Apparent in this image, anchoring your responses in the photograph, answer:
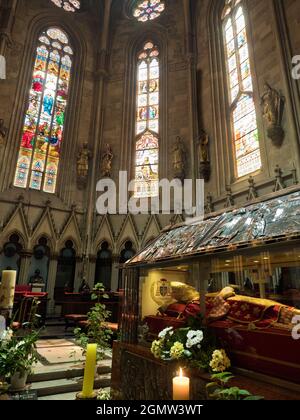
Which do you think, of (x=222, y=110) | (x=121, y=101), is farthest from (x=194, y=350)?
(x=121, y=101)

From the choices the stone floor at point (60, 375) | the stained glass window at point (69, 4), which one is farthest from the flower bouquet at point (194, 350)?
the stained glass window at point (69, 4)

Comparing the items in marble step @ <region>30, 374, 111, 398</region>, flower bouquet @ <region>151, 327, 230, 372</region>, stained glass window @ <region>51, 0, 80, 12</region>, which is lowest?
marble step @ <region>30, 374, 111, 398</region>

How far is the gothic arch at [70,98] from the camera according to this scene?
11092 mm

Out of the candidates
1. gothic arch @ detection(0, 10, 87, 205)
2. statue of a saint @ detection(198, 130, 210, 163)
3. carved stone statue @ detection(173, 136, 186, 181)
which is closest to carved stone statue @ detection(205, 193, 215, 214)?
statue of a saint @ detection(198, 130, 210, 163)

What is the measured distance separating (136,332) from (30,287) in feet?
23.0

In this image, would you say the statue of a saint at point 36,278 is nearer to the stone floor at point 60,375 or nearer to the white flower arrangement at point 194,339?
the stone floor at point 60,375

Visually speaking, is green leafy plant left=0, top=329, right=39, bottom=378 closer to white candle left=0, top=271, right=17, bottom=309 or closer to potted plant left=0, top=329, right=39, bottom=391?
potted plant left=0, top=329, right=39, bottom=391

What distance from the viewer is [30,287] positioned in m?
8.95

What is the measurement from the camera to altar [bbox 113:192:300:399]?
5.82 feet

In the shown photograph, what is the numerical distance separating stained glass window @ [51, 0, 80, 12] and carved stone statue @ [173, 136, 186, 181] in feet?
31.7

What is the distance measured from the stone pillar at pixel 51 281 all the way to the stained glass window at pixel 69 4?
12.6m

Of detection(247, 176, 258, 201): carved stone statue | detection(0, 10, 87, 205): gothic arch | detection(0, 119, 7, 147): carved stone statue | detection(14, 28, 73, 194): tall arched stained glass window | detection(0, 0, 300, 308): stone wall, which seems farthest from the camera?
detection(14, 28, 73, 194): tall arched stained glass window

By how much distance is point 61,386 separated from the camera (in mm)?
3451

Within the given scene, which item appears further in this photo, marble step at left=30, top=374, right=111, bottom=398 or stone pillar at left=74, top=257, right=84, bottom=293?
stone pillar at left=74, top=257, right=84, bottom=293
